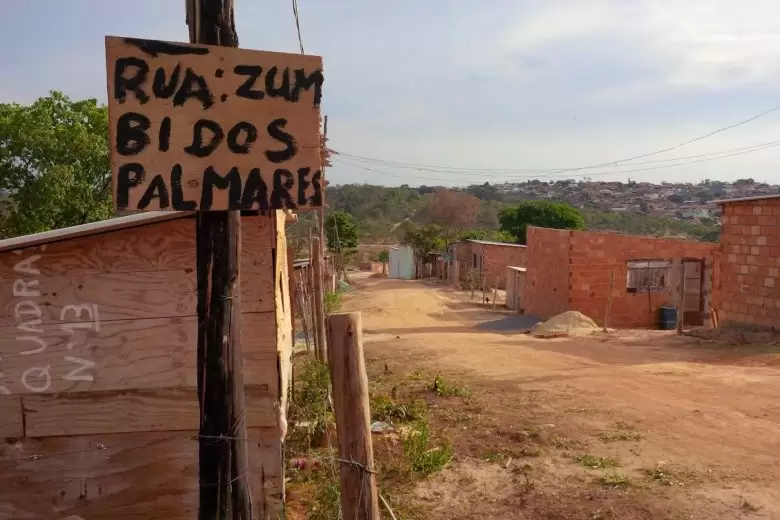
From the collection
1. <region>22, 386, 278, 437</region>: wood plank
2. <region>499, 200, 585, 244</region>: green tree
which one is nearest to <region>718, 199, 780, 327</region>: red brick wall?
<region>22, 386, 278, 437</region>: wood plank

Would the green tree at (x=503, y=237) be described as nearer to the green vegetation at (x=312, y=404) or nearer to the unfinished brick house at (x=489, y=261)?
the unfinished brick house at (x=489, y=261)

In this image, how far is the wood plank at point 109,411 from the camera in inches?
162

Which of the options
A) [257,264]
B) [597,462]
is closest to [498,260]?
[597,462]

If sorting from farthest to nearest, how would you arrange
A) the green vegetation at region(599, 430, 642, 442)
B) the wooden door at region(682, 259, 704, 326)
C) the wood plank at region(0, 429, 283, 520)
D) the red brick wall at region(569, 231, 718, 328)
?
the wooden door at region(682, 259, 704, 326), the red brick wall at region(569, 231, 718, 328), the green vegetation at region(599, 430, 642, 442), the wood plank at region(0, 429, 283, 520)

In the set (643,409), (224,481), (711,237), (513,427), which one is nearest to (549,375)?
(643,409)

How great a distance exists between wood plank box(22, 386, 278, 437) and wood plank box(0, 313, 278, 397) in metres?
0.05

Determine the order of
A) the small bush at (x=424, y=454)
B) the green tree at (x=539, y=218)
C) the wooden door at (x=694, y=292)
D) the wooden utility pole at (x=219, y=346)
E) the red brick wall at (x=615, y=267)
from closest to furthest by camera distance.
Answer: the wooden utility pole at (x=219, y=346) → the small bush at (x=424, y=454) → the red brick wall at (x=615, y=267) → the wooden door at (x=694, y=292) → the green tree at (x=539, y=218)

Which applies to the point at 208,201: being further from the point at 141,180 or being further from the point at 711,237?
Answer: the point at 711,237

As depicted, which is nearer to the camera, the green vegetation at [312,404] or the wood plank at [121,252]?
the wood plank at [121,252]

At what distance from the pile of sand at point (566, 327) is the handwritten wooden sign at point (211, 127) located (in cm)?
1417

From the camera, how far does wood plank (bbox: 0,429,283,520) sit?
164 inches

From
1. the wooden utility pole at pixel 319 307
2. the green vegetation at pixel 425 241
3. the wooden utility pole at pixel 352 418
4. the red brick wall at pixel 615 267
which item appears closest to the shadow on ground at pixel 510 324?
the red brick wall at pixel 615 267

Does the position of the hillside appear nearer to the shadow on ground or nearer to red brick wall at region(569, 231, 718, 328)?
the shadow on ground

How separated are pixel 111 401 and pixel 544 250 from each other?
17.4 meters
